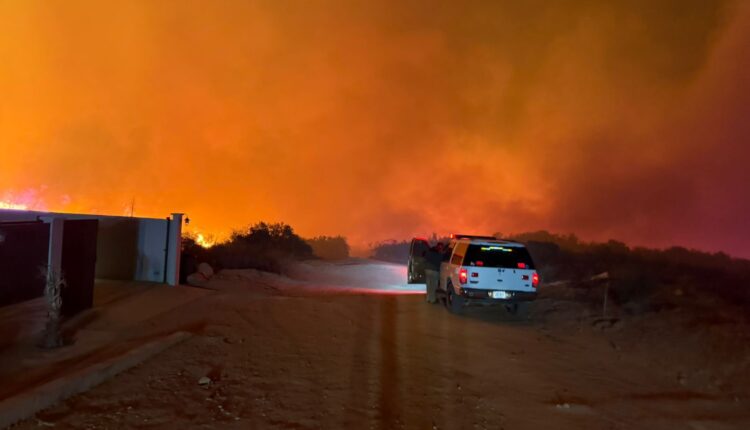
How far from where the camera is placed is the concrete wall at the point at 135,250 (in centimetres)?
1872

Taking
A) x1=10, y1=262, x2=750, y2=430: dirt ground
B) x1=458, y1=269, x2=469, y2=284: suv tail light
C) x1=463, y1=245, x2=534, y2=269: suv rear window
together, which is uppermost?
x1=463, y1=245, x2=534, y2=269: suv rear window

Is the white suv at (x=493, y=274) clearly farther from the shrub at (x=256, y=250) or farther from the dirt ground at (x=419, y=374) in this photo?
the shrub at (x=256, y=250)

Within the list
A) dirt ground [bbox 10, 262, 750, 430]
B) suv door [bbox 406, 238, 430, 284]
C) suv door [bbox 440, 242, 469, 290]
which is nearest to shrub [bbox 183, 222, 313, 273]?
suv door [bbox 406, 238, 430, 284]

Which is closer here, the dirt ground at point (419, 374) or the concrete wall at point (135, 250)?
the dirt ground at point (419, 374)

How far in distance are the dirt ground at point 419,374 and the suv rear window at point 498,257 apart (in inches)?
55.8

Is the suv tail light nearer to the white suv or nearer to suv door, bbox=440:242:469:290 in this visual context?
the white suv

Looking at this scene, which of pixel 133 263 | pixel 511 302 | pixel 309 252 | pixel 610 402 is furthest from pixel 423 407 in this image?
pixel 309 252

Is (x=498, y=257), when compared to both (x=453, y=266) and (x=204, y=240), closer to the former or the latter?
(x=453, y=266)

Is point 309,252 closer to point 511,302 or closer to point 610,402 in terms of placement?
point 511,302

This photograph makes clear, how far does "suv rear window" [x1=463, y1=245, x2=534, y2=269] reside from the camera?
1434cm

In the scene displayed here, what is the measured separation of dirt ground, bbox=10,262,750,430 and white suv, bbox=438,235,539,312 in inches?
26.2

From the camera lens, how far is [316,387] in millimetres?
7559

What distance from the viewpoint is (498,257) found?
14484 mm

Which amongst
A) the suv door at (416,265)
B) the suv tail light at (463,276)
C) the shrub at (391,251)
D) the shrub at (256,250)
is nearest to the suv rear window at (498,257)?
the suv tail light at (463,276)
